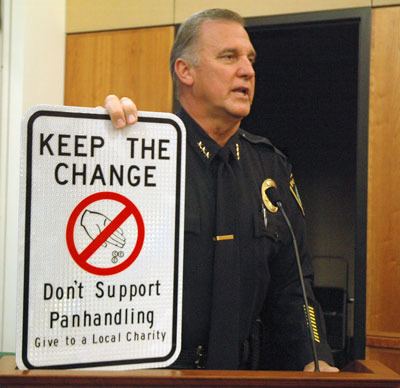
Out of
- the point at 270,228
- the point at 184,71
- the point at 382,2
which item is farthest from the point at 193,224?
the point at 382,2

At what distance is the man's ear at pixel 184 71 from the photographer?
194cm

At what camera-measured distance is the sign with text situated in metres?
0.94

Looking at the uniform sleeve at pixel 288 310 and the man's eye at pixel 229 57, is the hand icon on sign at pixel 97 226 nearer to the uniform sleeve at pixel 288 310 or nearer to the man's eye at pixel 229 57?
the uniform sleeve at pixel 288 310

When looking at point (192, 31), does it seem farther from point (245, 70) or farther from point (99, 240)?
point (99, 240)

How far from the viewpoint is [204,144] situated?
1756 mm

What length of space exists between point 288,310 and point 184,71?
0.76m

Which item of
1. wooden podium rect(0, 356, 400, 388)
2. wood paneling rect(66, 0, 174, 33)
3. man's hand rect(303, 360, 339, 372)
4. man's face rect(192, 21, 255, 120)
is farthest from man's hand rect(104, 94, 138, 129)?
wood paneling rect(66, 0, 174, 33)

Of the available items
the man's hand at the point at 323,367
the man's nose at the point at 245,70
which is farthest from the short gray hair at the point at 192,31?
the man's hand at the point at 323,367

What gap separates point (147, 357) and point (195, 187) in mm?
757

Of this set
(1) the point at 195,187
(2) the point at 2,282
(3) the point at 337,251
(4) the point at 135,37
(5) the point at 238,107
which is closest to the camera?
(1) the point at 195,187

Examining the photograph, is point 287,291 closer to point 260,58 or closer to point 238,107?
point 238,107

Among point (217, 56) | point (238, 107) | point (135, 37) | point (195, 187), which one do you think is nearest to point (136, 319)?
point (195, 187)

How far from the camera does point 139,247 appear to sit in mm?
995

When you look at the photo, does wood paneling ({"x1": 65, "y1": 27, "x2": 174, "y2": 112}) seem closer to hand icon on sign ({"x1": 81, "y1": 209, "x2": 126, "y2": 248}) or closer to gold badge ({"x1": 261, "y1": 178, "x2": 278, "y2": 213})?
gold badge ({"x1": 261, "y1": 178, "x2": 278, "y2": 213})
